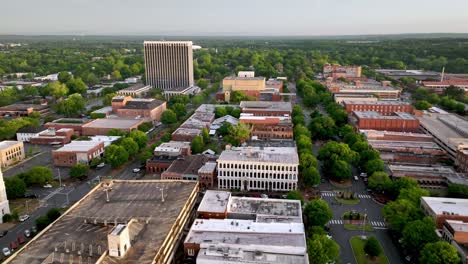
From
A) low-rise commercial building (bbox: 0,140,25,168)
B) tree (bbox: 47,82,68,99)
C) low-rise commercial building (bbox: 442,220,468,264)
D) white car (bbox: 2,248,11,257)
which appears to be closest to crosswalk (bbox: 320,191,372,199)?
low-rise commercial building (bbox: 442,220,468,264)

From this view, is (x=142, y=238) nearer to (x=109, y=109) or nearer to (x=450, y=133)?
(x=450, y=133)

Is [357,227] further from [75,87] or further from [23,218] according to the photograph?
[75,87]

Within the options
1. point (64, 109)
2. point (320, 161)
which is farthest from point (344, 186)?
point (64, 109)

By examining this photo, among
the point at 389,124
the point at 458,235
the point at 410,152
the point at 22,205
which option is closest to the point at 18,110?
the point at 22,205

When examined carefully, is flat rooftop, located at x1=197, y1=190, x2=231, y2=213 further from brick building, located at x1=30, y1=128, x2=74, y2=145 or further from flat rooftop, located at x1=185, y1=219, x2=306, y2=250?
brick building, located at x1=30, y1=128, x2=74, y2=145

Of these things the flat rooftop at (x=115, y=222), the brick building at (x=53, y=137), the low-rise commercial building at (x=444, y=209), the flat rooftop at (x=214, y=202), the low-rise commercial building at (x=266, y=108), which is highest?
the flat rooftop at (x=115, y=222)

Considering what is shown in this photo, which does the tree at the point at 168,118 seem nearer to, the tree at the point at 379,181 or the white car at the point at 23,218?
the white car at the point at 23,218

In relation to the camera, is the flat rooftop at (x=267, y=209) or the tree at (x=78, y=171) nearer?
the flat rooftop at (x=267, y=209)

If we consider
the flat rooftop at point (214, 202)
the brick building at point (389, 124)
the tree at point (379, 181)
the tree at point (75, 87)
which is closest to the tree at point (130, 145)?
the flat rooftop at point (214, 202)
